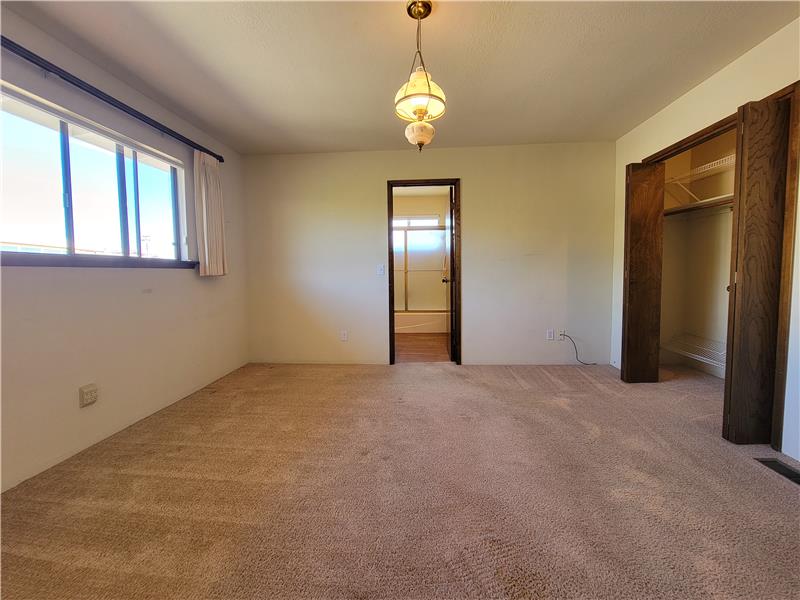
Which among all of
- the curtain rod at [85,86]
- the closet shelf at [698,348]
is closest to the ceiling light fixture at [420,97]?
the curtain rod at [85,86]

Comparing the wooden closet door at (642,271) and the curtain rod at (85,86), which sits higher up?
the curtain rod at (85,86)

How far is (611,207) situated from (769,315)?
1.92 m

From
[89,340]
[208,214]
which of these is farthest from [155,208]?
[89,340]

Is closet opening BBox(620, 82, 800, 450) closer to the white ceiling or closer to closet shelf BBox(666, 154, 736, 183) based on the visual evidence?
closet shelf BBox(666, 154, 736, 183)

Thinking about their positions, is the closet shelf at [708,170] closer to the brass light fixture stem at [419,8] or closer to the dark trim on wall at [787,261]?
the dark trim on wall at [787,261]

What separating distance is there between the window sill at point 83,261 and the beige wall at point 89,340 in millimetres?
38

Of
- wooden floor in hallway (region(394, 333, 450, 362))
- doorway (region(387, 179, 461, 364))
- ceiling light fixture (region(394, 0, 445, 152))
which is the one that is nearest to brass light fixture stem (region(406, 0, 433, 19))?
ceiling light fixture (region(394, 0, 445, 152))

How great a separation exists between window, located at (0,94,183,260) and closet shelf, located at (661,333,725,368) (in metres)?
4.69

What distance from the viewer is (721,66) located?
204 centimetres

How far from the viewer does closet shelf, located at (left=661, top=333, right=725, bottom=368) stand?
2.73 m

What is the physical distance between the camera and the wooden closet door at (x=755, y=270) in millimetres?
1705

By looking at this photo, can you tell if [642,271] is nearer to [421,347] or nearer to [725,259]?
[725,259]

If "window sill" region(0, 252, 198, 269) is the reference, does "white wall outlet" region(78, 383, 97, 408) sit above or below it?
below

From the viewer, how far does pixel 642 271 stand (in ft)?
9.12
